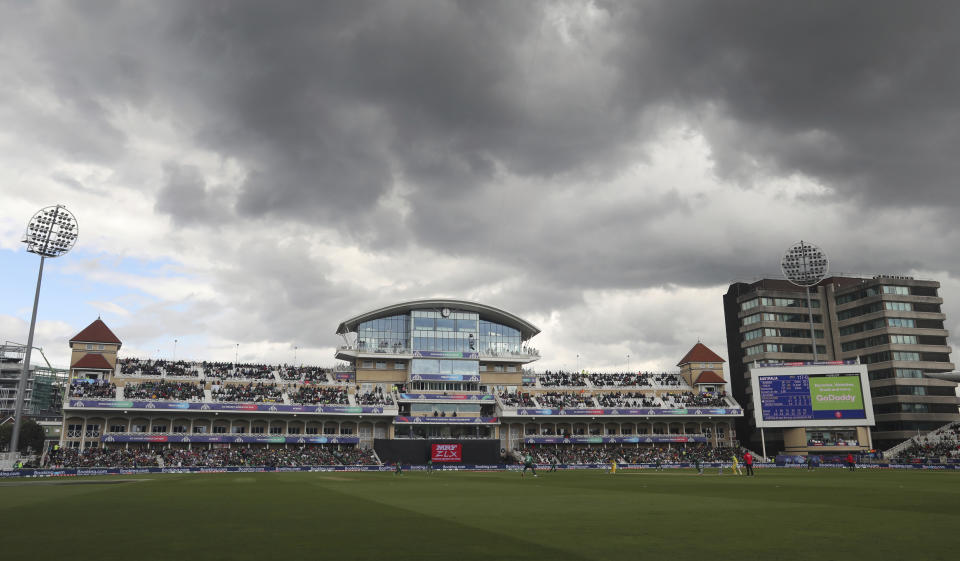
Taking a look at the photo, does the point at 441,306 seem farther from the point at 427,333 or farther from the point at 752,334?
the point at 752,334

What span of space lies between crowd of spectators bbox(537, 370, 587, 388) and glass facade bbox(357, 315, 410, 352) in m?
23.7

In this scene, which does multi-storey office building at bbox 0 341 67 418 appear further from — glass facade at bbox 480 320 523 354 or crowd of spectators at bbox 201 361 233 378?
glass facade at bbox 480 320 523 354

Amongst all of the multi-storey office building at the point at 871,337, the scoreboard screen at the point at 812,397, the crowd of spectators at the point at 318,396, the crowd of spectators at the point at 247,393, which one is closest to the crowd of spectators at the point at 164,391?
the crowd of spectators at the point at 247,393

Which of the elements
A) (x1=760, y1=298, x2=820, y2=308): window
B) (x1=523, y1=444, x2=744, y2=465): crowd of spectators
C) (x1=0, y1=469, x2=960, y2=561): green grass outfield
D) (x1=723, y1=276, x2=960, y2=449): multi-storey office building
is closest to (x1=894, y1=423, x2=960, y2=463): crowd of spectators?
(x1=723, y1=276, x2=960, y2=449): multi-storey office building

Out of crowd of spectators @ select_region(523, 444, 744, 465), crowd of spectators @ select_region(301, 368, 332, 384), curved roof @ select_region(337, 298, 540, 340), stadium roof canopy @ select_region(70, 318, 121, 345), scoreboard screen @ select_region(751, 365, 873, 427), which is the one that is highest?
curved roof @ select_region(337, 298, 540, 340)

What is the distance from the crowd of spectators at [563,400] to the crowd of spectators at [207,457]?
27.7m

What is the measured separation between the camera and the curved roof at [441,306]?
100 metres

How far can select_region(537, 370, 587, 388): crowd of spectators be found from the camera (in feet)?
350

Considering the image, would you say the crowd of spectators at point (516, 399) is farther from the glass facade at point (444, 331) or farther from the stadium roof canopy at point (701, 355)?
the stadium roof canopy at point (701, 355)

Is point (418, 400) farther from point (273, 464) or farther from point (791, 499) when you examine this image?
point (791, 499)

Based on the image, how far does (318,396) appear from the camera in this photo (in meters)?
92.0

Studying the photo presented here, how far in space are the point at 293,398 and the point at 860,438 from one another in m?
76.6

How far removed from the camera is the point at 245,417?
86750 mm

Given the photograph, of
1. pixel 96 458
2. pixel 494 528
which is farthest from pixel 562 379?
pixel 494 528
